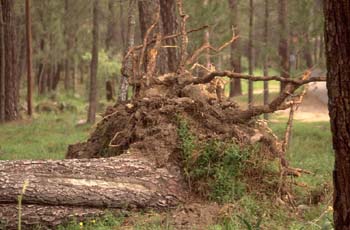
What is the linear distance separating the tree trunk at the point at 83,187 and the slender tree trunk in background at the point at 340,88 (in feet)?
12.5

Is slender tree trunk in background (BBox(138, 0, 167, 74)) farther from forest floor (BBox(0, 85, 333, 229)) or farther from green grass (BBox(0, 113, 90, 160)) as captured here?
forest floor (BBox(0, 85, 333, 229))

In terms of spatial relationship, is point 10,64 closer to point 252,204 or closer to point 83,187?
point 83,187

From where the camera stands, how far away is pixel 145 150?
297 inches

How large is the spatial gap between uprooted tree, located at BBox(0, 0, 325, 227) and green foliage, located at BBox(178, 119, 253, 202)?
2cm

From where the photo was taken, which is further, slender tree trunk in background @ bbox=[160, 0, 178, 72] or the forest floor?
slender tree trunk in background @ bbox=[160, 0, 178, 72]

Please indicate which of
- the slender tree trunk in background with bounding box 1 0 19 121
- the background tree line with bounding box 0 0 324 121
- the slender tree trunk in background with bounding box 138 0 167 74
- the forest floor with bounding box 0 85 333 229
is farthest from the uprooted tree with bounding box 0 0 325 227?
the slender tree trunk in background with bounding box 1 0 19 121

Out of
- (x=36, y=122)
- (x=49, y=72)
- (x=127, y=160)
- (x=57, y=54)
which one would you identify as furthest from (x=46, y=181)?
(x=49, y=72)

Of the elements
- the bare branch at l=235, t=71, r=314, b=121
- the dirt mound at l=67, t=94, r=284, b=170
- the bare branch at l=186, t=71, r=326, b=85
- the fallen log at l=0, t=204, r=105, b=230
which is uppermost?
Result: the bare branch at l=186, t=71, r=326, b=85

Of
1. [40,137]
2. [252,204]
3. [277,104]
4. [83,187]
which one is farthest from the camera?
[40,137]

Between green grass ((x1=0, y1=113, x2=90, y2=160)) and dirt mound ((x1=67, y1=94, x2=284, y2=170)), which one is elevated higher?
dirt mound ((x1=67, y1=94, x2=284, y2=170))

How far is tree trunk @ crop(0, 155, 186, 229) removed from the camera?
6375 mm

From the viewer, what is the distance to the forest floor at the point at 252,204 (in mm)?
6473

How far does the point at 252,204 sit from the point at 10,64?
15587mm

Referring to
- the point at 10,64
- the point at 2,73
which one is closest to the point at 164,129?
the point at 10,64
